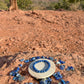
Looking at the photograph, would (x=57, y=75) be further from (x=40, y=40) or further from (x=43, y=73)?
(x=40, y=40)

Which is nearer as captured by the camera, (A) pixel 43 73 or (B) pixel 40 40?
(A) pixel 43 73

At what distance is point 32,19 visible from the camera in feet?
17.5

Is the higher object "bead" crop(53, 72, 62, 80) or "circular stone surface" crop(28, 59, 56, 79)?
"circular stone surface" crop(28, 59, 56, 79)

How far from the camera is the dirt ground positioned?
7.66 feet

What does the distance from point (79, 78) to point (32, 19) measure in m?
3.93

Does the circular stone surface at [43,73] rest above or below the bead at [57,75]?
above

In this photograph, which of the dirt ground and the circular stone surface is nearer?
the circular stone surface

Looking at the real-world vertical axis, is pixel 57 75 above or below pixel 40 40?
below

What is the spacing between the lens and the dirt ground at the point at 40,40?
2.33m

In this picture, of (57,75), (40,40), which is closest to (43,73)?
(57,75)

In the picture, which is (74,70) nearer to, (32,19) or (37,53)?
(37,53)

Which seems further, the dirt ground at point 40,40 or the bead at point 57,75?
the dirt ground at point 40,40

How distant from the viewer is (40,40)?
3889 mm

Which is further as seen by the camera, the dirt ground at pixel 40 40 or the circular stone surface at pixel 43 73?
the dirt ground at pixel 40 40
